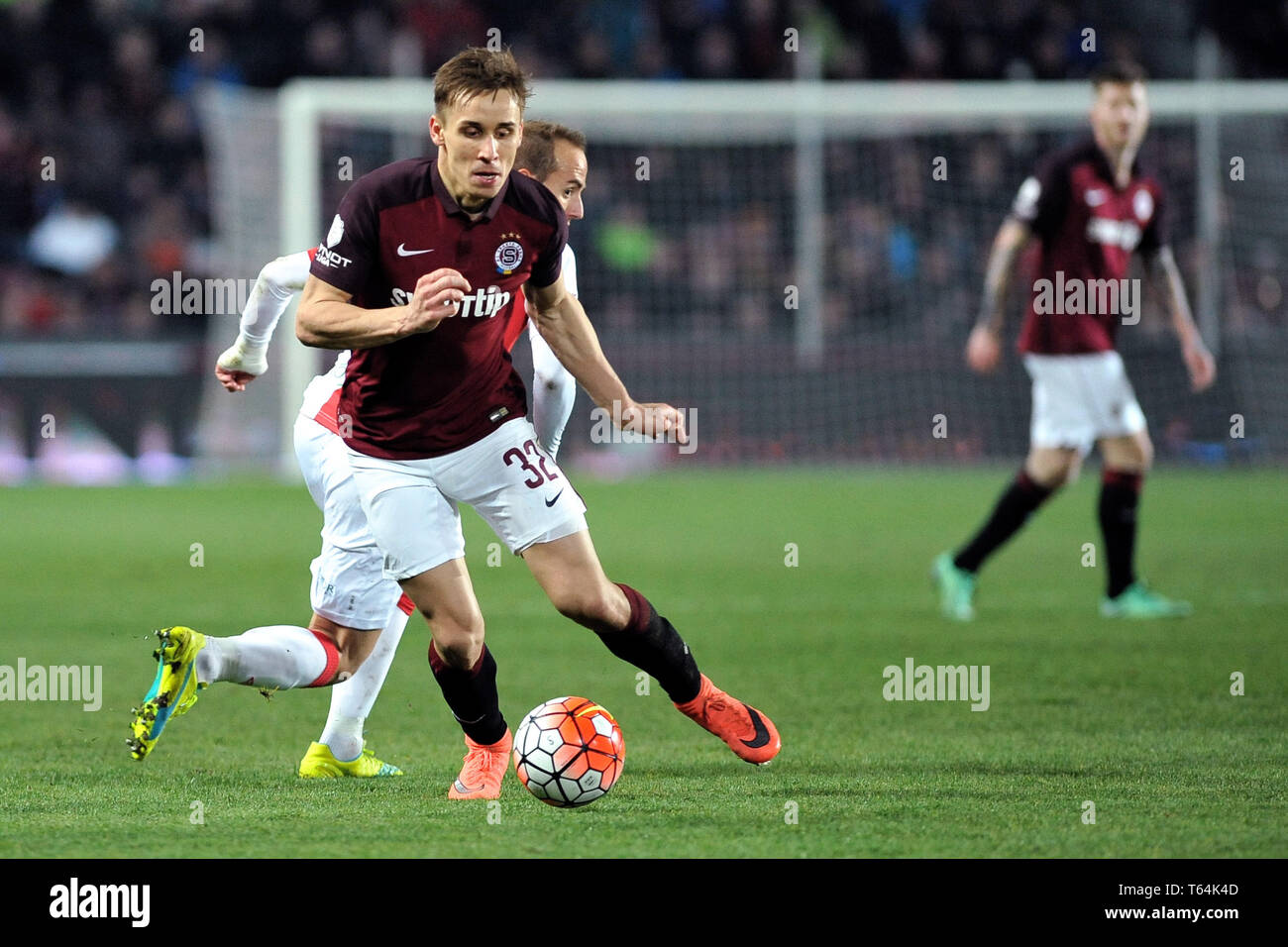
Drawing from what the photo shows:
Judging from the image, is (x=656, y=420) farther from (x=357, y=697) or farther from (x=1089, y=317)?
(x=1089, y=317)

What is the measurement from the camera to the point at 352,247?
195 inches

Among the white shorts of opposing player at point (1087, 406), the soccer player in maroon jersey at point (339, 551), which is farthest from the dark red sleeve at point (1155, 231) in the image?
the soccer player in maroon jersey at point (339, 551)

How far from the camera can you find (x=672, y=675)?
18.4 feet

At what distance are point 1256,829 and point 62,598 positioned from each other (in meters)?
7.47

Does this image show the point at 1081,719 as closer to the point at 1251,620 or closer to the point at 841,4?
the point at 1251,620

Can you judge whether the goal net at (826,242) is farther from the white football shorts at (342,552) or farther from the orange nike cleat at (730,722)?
the orange nike cleat at (730,722)

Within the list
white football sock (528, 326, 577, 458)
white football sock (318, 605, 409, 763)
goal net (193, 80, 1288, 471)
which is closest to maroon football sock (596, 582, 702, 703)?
white football sock (528, 326, 577, 458)

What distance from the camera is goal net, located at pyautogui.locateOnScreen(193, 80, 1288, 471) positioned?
1791 cm
